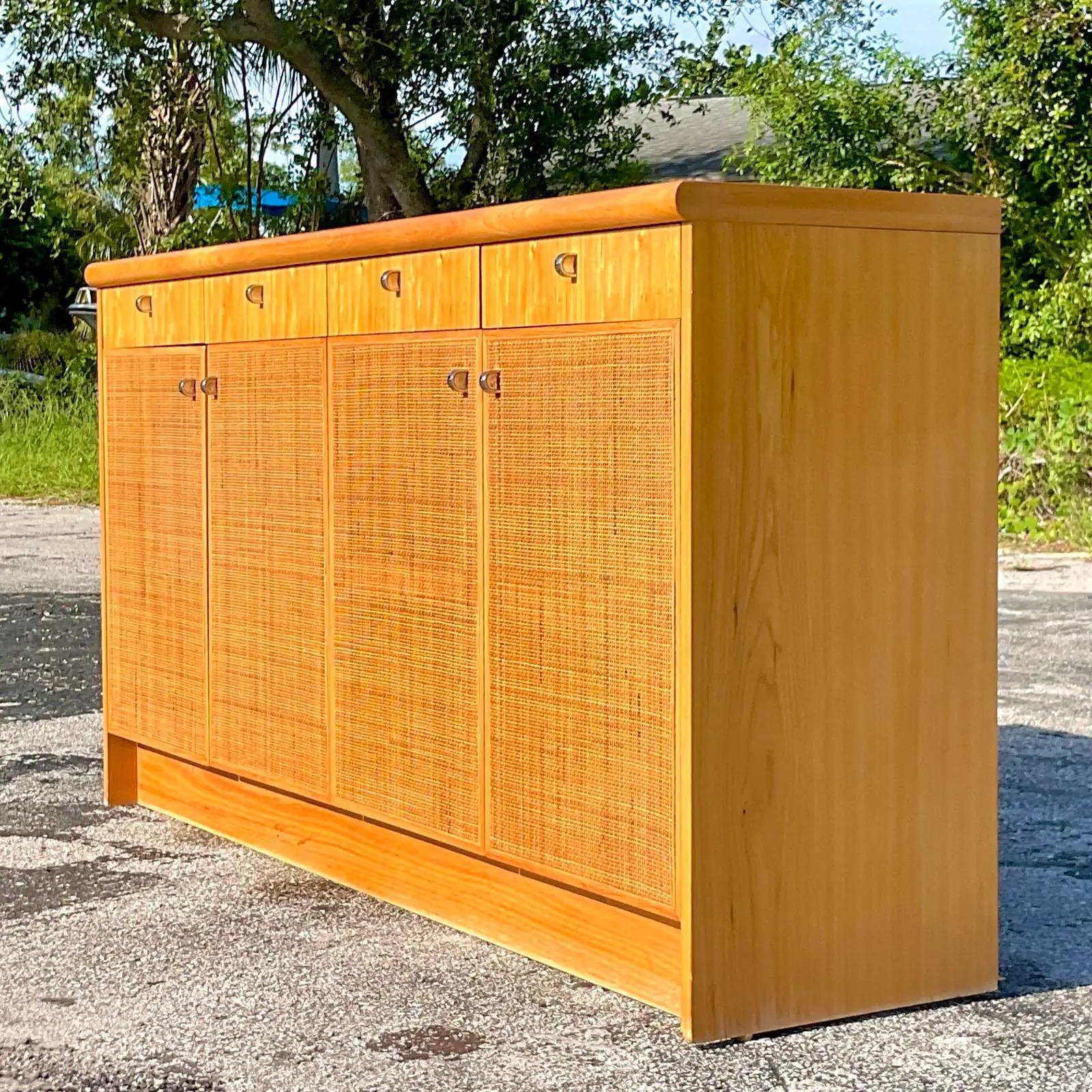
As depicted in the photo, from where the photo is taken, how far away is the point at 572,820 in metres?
4.49

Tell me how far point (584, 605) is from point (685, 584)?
0.38 m

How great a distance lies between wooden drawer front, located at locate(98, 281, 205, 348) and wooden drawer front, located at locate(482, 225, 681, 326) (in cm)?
154

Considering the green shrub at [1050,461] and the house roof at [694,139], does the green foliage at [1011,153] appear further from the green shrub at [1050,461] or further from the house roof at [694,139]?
the house roof at [694,139]

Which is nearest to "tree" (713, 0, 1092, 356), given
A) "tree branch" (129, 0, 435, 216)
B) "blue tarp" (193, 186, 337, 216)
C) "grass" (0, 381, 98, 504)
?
"tree branch" (129, 0, 435, 216)

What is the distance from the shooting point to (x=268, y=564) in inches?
221

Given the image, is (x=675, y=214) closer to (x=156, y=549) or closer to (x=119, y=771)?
(x=156, y=549)

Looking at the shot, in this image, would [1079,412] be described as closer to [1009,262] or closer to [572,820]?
[1009,262]

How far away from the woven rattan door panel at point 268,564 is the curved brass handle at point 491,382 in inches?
31.2

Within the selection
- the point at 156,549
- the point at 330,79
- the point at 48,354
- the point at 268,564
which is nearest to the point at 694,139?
the point at 330,79

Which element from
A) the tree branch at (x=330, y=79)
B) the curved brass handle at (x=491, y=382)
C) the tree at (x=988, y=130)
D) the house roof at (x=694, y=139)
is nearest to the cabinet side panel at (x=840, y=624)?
the curved brass handle at (x=491, y=382)

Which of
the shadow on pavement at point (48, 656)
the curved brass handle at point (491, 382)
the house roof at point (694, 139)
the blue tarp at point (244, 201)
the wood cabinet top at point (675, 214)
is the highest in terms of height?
the house roof at point (694, 139)

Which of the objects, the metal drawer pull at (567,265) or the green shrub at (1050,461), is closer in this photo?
the metal drawer pull at (567,265)

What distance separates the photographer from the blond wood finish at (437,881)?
4426 mm

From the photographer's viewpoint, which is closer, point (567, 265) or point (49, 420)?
point (567, 265)
